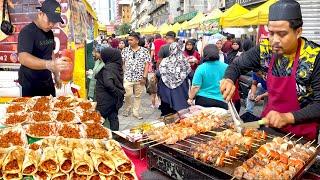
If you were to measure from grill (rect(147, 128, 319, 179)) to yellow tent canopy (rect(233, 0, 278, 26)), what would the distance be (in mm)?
8731

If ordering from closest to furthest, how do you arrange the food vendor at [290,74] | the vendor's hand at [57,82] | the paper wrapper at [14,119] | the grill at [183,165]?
the grill at [183,165], the food vendor at [290,74], the paper wrapper at [14,119], the vendor's hand at [57,82]

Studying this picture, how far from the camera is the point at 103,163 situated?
2387 millimetres

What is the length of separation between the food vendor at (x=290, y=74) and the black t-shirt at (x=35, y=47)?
2.58m

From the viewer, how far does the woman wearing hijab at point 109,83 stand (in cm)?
639

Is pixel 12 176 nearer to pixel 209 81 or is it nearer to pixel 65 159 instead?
pixel 65 159

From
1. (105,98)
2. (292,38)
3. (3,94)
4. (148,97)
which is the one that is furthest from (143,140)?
(148,97)

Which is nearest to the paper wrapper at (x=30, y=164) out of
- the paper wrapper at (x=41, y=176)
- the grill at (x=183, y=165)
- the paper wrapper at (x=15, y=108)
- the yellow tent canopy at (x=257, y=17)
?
the paper wrapper at (x=41, y=176)

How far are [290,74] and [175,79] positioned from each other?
14.2 ft

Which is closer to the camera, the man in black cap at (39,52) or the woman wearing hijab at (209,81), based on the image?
the man in black cap at (39,52)

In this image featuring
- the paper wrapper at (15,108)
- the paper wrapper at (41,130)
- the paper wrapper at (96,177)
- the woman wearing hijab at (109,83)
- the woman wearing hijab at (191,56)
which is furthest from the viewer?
the woman wearing hijab at (191,56)

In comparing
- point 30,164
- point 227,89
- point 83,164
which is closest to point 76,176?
point 83,164

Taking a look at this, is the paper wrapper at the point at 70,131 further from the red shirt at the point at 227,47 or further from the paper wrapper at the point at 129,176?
the red shirt at the point at 227,47

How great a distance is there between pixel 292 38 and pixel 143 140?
4.69ft

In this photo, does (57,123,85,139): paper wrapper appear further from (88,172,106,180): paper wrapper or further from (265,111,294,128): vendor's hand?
(265,111,294,128): vendor's hand
